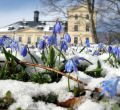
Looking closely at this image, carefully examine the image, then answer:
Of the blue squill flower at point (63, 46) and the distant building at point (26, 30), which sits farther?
the distant building at point (26, 30)

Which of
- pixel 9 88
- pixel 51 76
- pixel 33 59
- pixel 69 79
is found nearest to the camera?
pixel 9 88

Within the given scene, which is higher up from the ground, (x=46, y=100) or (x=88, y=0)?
(x=88, y=0)

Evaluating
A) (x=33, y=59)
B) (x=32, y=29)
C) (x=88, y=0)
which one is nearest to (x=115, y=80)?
(x=33, y=59)

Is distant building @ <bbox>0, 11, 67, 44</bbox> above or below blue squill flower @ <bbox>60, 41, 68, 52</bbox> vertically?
above

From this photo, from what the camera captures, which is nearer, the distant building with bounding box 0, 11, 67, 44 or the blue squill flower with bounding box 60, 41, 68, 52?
the blue squill flower with bounding box 60, 41, 68, 52

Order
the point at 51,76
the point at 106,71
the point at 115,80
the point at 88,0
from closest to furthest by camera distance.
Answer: the point at 115,80 < the point at 51,76 < the point at 106,71 < the point at 88,0

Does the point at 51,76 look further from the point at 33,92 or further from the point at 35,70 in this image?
the point at 33,92

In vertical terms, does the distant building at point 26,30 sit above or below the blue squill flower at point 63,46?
above

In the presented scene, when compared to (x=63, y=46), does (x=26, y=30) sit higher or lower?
higher

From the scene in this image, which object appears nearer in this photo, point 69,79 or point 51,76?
point 69,79

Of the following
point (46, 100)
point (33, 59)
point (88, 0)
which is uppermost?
point (88, 0)

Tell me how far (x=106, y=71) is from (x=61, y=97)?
0.52 metres

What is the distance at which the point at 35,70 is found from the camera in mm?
1777

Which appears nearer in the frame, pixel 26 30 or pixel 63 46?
pixel 63 46
